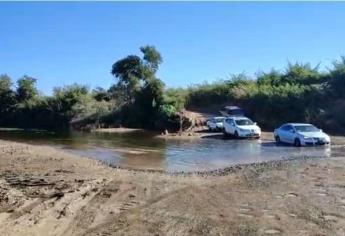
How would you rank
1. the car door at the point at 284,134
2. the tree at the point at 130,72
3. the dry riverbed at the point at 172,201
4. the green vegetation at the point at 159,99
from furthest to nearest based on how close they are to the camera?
the tree at the point at 130,72
the green vegetation at the point at 159,99
the car door at the point at 284,134
the dry riverbed at the point at 172,201

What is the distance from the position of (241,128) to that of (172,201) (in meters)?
28.3

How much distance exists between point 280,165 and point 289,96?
114 feet

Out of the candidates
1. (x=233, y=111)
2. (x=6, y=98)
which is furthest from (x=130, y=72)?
(x=6, y=98)

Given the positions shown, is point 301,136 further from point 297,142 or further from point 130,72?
point 130,72

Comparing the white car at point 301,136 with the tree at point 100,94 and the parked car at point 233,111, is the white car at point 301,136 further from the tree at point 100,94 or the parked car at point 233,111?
the tree at point 100,94

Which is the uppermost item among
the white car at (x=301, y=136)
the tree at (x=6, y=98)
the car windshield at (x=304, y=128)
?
the tree at (x=6, y=98)

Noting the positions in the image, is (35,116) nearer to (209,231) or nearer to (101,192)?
(101,192)

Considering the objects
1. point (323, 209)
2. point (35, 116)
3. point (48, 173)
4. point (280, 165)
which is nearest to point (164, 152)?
point (280, 165)

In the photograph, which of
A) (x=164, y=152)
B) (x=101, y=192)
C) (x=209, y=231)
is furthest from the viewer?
(x=164, y=152)

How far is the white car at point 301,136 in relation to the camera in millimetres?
32375

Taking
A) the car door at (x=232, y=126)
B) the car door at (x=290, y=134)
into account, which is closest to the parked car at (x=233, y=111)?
the car door at (x=232, y=126)

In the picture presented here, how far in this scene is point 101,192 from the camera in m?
14.5

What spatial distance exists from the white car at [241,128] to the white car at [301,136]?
5712 mm

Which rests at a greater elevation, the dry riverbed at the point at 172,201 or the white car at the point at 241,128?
the white car at the point at 241,128
